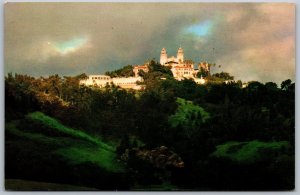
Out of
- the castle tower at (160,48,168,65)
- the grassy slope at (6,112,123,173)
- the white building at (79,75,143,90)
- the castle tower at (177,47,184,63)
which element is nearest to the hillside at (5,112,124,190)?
the grassy slope at (6,112,123,173)

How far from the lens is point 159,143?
282 inches

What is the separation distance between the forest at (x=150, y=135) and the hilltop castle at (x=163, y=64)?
5cm

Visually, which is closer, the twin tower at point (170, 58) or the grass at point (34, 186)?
the grass at point (34, 186)

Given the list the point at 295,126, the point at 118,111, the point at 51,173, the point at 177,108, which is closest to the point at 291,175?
the point at 295,126

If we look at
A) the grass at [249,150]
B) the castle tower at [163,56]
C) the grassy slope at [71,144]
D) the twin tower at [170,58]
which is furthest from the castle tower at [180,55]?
the grassy slope at [71,144]

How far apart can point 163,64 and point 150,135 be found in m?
0.63

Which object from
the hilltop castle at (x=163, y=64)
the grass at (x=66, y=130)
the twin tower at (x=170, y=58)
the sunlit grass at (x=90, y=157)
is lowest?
the sunlit grass at (x=90, y=157)

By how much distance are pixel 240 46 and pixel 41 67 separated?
1.71 m

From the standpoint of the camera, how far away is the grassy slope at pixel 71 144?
7.15 metres

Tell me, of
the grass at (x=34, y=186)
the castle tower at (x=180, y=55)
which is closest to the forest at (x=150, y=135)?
the grass at (x=34, y=186)

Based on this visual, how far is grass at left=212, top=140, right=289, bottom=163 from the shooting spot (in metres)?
7.12

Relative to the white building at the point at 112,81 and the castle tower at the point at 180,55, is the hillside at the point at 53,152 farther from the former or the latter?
the castle tower at the point at 180,55

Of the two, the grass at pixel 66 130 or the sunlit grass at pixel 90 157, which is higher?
the grass at pixel 66 130

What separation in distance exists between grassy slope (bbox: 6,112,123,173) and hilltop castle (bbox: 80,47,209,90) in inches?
17.7
